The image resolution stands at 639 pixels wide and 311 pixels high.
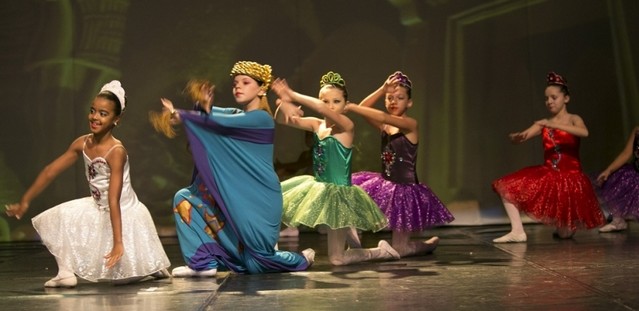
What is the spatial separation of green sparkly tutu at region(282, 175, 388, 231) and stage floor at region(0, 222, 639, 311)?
0.24 m

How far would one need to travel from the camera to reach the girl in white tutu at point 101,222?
489cm

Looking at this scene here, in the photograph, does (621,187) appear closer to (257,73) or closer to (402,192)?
(402,192)

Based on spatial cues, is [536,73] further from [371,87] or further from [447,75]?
[371,87]

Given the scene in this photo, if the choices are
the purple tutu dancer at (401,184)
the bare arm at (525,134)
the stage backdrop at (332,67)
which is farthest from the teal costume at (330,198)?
the stage backdrop at (332,67)

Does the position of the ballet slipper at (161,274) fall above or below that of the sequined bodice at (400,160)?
below

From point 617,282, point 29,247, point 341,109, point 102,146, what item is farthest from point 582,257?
point 29,247

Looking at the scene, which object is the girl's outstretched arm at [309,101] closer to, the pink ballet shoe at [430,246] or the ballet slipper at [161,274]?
the pink ballet shoe at [430,246]

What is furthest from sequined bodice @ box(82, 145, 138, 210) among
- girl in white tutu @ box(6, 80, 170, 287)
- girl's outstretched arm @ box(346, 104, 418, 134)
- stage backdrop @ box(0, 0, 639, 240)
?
stage backdrop @ box(0, 0, 639, 240)

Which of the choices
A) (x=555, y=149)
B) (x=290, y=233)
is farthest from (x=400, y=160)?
(x=290, y=233)

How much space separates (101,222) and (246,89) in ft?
3.24

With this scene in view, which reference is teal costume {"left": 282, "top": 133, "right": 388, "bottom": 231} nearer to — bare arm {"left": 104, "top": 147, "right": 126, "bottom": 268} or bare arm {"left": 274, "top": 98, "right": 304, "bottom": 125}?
bare arm {"left": 274, "top": 98, "right": 304, "bottom": 125}

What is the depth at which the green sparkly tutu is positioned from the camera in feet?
17.9

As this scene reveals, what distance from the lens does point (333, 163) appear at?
18.7ft

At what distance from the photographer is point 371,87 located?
8.26m
